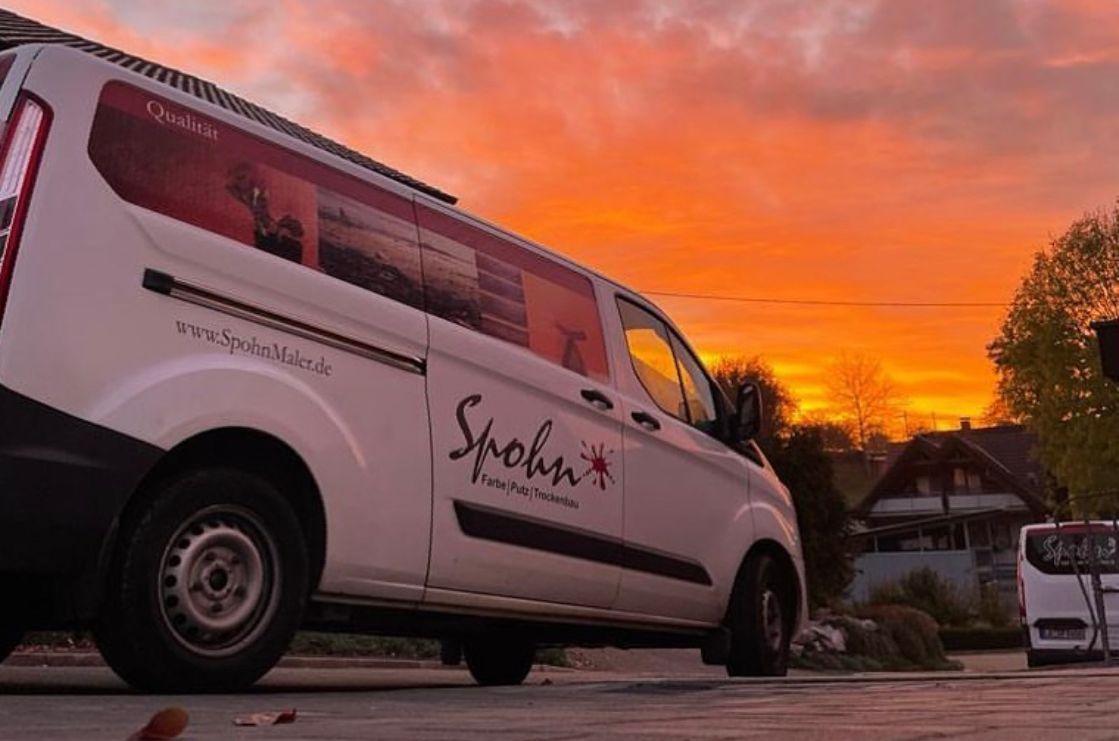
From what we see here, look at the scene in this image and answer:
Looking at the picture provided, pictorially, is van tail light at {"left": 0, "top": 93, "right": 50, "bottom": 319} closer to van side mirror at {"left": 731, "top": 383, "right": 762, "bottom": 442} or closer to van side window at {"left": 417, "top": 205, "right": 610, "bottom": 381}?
van side window at {"left": 417, "top": 205, "right": 610, "bottom": 381}

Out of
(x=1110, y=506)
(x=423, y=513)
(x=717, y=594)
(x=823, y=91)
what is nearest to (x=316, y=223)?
(x=423, y=513)

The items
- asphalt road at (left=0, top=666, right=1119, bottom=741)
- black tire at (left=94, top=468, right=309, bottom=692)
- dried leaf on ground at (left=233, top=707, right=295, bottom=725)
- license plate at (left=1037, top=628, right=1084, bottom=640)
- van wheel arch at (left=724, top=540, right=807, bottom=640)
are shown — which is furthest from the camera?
license plate at (left=1037, top=628, right=1084, bottom=640)

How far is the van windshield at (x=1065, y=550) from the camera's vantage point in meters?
15.9

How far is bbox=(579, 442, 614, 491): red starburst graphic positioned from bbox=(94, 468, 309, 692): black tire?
183 cm

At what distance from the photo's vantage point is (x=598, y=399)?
643 cm

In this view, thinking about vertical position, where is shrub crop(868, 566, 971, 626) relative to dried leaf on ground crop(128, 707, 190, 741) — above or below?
above

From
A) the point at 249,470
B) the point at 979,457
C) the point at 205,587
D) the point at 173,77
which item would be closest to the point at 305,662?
the point at 249,470

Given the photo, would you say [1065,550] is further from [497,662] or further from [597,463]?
[597,463]

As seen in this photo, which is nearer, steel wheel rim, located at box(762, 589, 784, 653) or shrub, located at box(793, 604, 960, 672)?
steel wheel rim, located at box(762, 589, 784, 653)

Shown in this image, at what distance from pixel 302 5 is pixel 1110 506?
32.8 ft

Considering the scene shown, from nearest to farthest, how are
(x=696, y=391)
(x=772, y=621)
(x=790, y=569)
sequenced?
(x=696, y=391) → (x=772, y=621) → (x=790, y=569)

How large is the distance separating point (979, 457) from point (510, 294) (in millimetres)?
63220

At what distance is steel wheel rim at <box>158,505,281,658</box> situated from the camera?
14.4ft

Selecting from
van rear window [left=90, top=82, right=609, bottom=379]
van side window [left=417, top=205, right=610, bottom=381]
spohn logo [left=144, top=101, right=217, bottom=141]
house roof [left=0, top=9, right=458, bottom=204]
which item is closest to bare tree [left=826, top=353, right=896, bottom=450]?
house roof [left=0, top=9, right=458, bottom=204]
